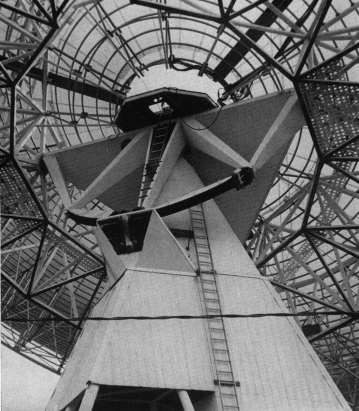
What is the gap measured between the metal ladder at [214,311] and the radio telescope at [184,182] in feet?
0.12

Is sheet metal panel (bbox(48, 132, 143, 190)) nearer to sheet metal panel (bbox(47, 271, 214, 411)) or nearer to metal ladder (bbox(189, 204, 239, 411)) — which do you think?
metal ladder (bbox(189, 204, 239, 411))

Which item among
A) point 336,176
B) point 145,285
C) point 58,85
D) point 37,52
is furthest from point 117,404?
point 58,85

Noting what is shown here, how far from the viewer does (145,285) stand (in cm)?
1126

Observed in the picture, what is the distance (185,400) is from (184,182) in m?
6.63

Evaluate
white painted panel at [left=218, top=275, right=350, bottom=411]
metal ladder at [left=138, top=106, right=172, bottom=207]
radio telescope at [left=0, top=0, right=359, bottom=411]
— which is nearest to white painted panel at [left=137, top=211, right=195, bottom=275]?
radio telescope at [left=0, top=0, right=359, bottom=411]

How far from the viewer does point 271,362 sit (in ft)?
34.1

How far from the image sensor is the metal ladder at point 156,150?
13.8m

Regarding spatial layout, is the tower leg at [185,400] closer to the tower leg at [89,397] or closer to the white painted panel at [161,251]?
the tower leg at [89,397]

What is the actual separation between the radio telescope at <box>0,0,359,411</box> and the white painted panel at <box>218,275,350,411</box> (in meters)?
0.03

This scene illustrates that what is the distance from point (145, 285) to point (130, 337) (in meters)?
1.50

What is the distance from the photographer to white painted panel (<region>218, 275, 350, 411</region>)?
986cm

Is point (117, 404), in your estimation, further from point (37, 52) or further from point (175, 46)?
point (175, 46)

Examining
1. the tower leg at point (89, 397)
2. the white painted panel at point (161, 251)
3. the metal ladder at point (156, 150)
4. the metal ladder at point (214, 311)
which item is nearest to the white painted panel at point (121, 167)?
the metal ladder at point (156, 150)

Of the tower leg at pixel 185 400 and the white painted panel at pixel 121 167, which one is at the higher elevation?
the white painted panel at pixel 121 167
